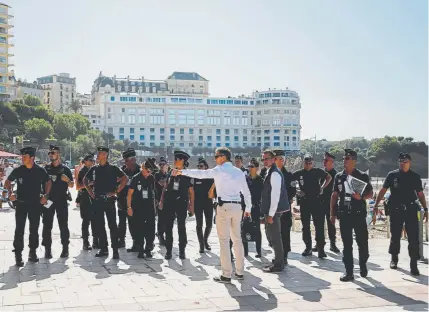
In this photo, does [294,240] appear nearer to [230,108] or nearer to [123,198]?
[123,198]

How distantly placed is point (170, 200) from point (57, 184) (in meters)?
2.05

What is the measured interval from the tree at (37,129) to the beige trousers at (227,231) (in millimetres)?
76864

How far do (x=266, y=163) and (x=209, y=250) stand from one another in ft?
8.39

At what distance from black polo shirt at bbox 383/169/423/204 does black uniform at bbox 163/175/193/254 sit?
3.43m

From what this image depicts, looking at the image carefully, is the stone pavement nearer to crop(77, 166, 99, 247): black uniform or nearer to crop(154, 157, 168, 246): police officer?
crop(77, 166, 99, 247): black uniform

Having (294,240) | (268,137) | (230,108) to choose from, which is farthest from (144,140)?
(294,240)

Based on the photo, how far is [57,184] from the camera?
8.76 meters

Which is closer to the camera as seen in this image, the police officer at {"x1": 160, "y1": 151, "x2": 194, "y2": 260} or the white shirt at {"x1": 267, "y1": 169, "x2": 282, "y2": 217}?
the white shirt at {"x1": 267, "y1": 169, "x2": 282, "y2": 217}

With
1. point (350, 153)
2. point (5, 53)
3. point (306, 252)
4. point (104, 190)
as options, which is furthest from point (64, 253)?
point (5, 53)

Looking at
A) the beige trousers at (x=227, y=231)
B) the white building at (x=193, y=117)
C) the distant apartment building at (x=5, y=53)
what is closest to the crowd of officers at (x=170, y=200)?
the beige trousers at (x=227, y=231)

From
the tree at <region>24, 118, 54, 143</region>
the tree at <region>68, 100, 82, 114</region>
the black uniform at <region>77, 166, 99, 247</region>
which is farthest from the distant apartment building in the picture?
the black uniform at <region>77, 166, 99, 247</region>

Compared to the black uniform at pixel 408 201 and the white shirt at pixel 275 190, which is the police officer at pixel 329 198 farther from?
the white shirt at pixel 275 190

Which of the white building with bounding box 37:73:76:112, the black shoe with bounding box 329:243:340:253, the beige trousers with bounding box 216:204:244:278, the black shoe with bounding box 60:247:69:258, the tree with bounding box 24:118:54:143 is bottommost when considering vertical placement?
the black shoe with bounding box 329:243:340:253

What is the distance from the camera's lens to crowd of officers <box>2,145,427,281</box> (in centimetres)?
741
